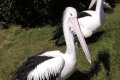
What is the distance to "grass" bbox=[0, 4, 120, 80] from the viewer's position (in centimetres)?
349

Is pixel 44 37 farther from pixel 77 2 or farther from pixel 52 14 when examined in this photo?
pixel 77 2

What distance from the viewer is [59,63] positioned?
114 inches

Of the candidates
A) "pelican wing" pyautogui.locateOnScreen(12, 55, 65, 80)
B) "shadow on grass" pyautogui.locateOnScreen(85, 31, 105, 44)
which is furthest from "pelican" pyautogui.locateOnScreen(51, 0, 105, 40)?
"pelican wing" pyautogui.locateOnScreen(12, 55, 65, 80)

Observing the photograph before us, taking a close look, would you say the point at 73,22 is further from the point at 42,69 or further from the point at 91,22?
the point at 91,22

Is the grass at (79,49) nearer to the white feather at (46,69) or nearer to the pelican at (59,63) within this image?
the pelican at (59,63)

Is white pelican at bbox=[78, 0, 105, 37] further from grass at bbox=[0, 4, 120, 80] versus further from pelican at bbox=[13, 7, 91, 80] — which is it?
pelican at bbox=[13, 7, 91, 80]

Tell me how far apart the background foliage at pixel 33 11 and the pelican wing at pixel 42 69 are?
318 centimetres

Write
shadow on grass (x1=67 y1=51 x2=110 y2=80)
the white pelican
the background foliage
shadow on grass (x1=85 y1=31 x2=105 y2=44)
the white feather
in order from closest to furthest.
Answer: the white feather < shadow on grass (x1=67 y1=51 x2=110 y2=80) < the white pelican < shadow on grass (x1=85 y1=31 x2=105 y2=44) < the background foliage

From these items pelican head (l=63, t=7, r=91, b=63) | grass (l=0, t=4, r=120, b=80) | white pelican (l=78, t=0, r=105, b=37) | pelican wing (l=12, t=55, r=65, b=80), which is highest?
pelican head (l=63, t=7, r=91, b=63)

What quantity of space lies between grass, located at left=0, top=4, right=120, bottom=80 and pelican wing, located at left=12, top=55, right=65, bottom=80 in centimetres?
75

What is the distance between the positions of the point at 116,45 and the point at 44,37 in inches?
93.1

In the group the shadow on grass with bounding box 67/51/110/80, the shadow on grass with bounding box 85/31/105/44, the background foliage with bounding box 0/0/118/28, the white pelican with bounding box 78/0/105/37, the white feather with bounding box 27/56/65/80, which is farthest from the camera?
the background foliage with bounding box 0/0/118/28

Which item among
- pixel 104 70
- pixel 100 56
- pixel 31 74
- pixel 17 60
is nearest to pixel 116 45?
pixel 100 56

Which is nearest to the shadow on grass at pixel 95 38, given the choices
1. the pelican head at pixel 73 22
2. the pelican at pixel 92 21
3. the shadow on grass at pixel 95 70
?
the pelican at pixel 92 21
